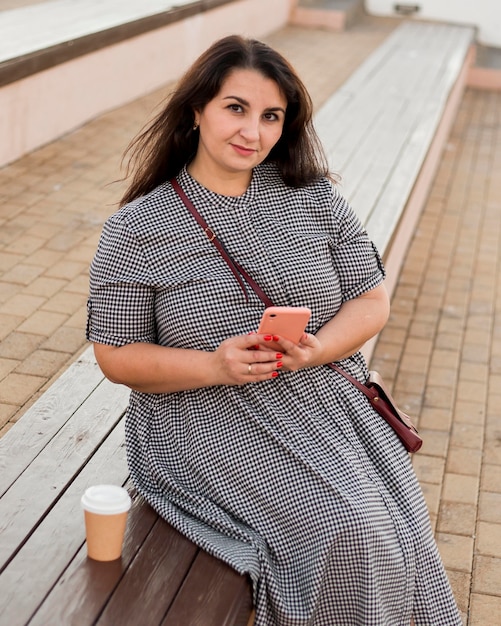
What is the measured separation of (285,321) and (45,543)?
73 cm

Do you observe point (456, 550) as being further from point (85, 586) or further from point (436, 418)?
point (85, 586)

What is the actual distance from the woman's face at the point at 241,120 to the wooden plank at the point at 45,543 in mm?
846

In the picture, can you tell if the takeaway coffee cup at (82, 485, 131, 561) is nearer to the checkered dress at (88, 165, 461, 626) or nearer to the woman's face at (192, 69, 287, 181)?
the checkered dress at (88, 165, 461, 626)

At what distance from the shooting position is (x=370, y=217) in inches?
182

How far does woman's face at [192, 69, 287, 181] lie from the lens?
238 centimetres

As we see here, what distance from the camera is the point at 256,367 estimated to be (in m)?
2.20

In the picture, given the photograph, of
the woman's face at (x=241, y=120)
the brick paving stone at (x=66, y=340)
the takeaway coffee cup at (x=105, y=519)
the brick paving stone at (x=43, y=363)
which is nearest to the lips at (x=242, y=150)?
the woman's face at (x=241, y=120)

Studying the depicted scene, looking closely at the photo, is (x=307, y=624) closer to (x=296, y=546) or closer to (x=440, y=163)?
(x=296, y=546)

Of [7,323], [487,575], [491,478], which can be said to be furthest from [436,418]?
[7,323]

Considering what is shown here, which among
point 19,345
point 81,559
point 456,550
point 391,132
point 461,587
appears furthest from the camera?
point 391,132

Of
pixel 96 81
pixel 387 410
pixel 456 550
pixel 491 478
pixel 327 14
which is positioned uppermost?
pixel 387 410

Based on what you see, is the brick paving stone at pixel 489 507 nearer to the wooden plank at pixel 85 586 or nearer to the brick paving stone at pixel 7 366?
the wooden plank at pixel 85 586

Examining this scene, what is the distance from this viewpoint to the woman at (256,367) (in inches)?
86.2

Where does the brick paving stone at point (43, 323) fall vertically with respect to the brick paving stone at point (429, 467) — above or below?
above
